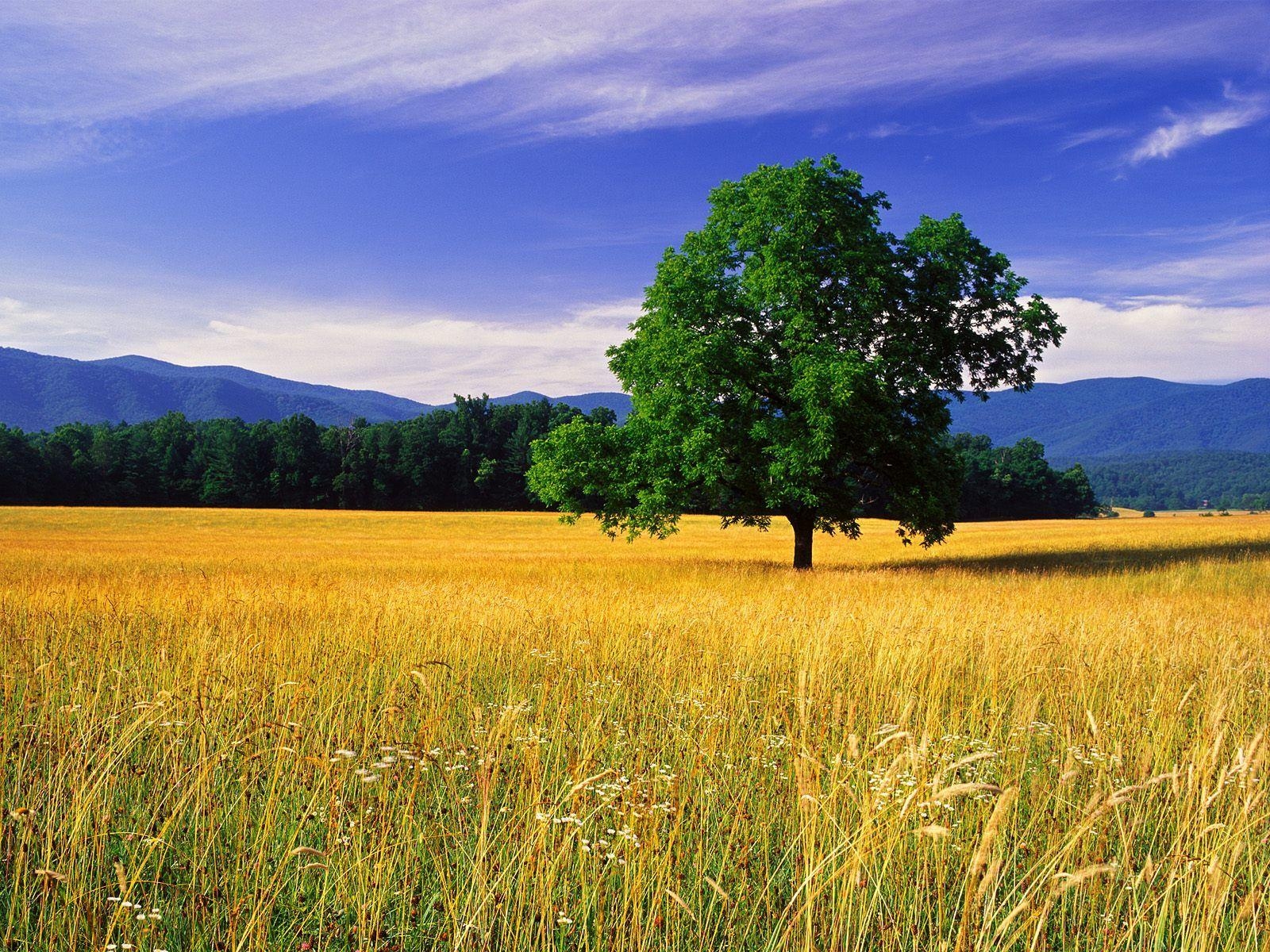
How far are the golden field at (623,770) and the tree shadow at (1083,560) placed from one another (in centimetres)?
933

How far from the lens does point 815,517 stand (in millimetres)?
23797

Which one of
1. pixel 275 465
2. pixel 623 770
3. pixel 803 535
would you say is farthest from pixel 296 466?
pixel 623 770

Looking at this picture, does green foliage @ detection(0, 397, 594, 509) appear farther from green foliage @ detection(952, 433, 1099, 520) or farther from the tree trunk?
the tree trunk

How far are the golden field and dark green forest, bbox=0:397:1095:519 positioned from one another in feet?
275

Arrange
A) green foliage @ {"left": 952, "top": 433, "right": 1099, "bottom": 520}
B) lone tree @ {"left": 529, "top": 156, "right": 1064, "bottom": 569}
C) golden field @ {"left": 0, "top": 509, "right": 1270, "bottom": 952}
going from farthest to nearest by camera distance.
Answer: green foliage @ {"left": 952, "top": 433, "right": 1099, "bottom": 520}
lone tree @ {"left": 529, "top": 156, "right": 1064, "bottom": 569}
golden field @ {"left": 0, "top": 509, "right": 1270, "bottom": 952}

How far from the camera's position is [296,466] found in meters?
96.4

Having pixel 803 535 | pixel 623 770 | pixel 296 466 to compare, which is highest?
pixel 296 466

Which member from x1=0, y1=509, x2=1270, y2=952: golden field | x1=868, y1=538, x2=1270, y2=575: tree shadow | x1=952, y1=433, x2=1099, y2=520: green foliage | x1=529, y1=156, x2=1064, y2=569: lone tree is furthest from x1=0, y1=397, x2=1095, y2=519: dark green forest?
x1=0, y1=509, x2=1270, y2=952: golden field

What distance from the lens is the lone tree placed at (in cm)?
2067

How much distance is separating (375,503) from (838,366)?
3429 inches

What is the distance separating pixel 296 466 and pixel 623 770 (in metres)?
101

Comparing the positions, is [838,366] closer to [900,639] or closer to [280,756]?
[900,639]

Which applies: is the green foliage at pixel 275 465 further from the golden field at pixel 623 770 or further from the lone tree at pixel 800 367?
the golden field at pixel 623 770

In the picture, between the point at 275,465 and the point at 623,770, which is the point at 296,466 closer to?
the point at 275,465
